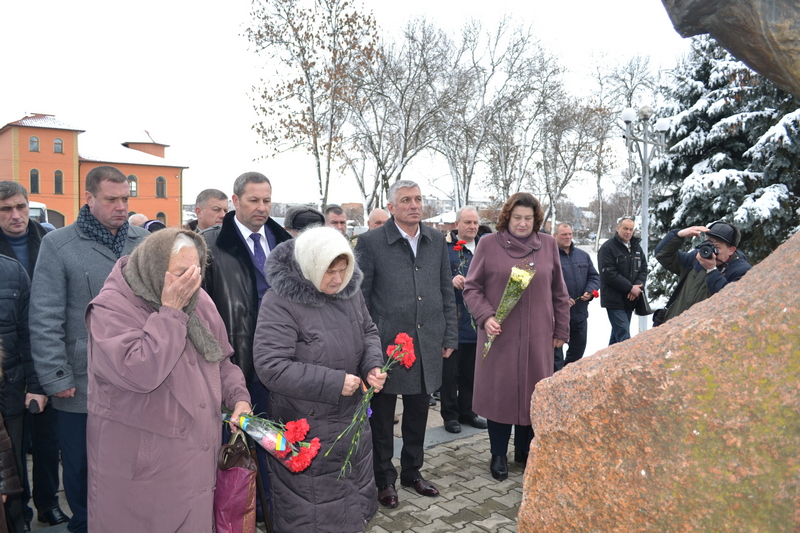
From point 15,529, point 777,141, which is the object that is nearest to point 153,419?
point 15,529

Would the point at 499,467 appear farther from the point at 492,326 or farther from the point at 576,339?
the point at 576,339

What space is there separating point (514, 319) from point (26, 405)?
312 centimetres

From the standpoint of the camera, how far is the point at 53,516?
3.76 metres

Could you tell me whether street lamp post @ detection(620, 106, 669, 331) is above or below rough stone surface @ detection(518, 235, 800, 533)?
above

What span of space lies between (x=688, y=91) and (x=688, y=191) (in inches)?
101

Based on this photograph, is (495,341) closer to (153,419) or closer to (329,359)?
(329,359)

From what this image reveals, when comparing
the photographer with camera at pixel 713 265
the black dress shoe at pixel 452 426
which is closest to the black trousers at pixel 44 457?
the black dress shoe at pixel 452 426

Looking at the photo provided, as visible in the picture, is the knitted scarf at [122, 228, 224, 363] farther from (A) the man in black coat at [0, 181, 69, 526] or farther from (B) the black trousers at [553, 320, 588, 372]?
(B) the black trousers at [553, 320, 588, 372]

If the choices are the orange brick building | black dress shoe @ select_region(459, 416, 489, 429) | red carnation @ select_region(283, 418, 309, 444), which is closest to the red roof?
the orange brick building

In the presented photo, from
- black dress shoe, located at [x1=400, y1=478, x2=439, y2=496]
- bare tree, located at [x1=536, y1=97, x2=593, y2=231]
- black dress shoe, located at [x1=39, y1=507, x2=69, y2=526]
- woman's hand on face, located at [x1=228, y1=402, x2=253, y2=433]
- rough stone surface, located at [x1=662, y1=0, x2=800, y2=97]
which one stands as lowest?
black dress shoe, located at [x1=39, y1=507, x2=69, y2=526]

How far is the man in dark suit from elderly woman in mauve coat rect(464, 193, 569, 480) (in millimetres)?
1617

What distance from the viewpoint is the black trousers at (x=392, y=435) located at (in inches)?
155

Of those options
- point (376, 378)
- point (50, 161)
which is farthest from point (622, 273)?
point (50, 161)

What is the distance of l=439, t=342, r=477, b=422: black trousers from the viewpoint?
5668mm
